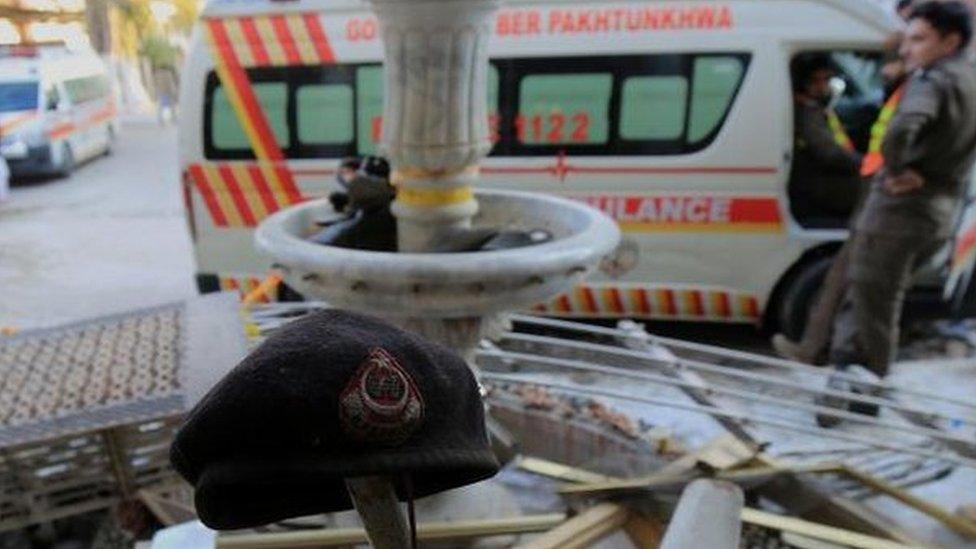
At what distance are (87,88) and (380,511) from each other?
15217 millimetres

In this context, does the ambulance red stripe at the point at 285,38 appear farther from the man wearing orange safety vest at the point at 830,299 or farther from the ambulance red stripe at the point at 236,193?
the man wearing orange safety vest at the point at 830,299

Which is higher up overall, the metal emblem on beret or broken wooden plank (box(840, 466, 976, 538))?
the metal emblem on beret

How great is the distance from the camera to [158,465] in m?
2.99

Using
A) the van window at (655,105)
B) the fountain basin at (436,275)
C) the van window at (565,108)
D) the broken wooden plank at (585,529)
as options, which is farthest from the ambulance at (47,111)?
the broken wooden plank at (585,529)

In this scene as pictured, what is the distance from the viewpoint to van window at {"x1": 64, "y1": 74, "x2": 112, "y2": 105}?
13312 millimetres

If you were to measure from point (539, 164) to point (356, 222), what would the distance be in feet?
7.72

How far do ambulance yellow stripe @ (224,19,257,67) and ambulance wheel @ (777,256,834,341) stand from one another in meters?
3.65

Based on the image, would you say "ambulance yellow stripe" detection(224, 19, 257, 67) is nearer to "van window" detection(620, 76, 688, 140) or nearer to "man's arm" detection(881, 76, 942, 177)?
"van window" detection(620, 76, 688, 140)

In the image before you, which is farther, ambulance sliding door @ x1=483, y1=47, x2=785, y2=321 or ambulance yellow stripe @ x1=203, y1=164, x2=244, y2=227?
ambulance yellow stripe @ x1=203, y1=164, x2=244, y2=227

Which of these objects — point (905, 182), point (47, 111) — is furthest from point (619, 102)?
point (47, 111)

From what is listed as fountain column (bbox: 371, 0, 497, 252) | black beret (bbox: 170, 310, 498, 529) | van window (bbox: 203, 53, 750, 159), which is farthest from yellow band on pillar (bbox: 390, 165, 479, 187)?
van window (bbox: 203, 53, 750, 159)

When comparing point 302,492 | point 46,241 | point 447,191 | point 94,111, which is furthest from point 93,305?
point 94,111

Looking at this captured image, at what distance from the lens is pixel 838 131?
533 centimetres

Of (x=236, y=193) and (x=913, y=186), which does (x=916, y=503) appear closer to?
(x=913, y=186)
